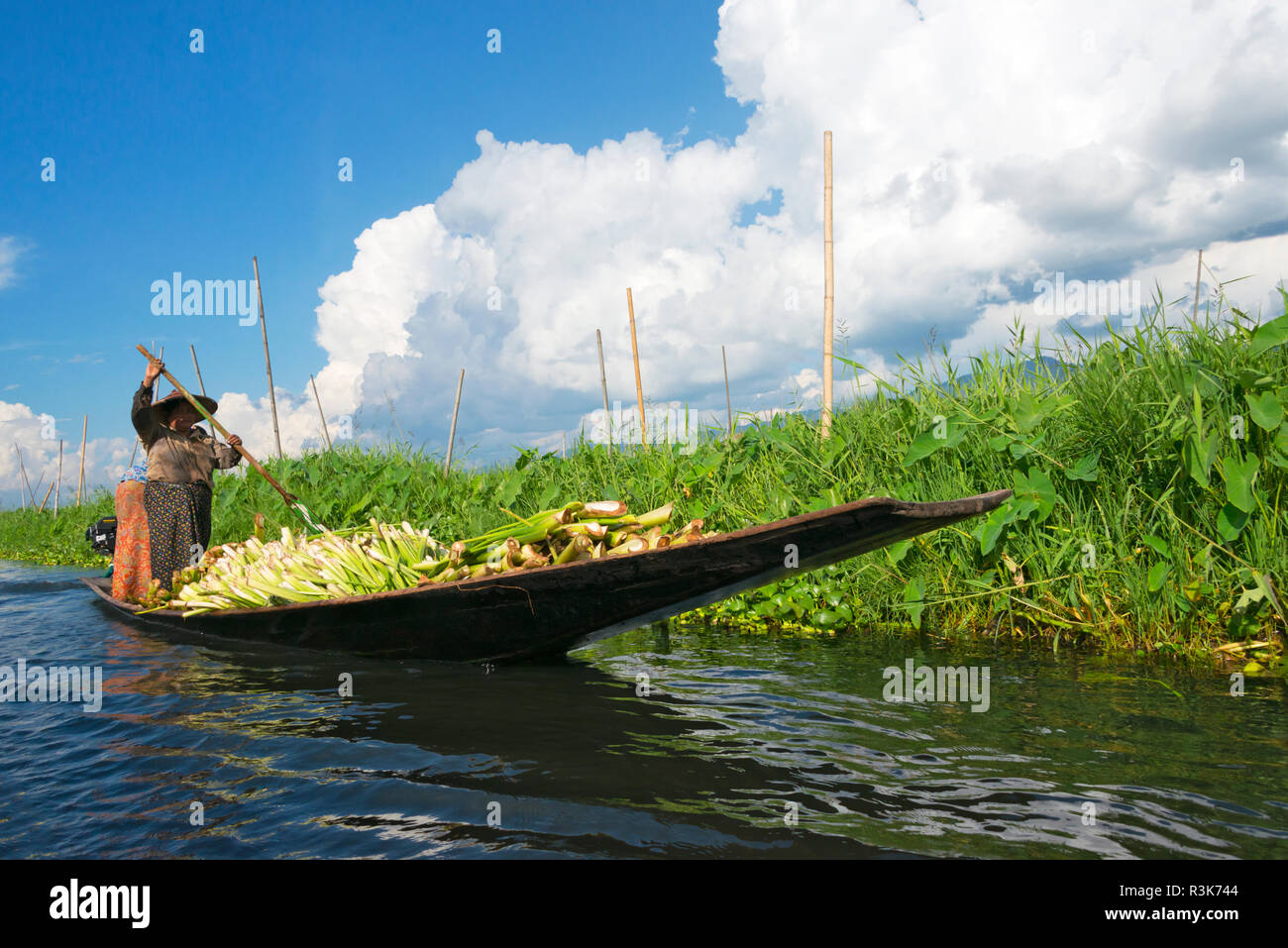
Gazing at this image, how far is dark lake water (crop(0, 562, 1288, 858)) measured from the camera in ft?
7.49

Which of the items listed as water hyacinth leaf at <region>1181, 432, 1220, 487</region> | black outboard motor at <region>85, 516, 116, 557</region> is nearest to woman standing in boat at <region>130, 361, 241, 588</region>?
black outboard motor at <region>85, 516, 116, 557</region>

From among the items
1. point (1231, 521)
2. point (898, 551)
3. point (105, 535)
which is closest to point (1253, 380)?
point (1231, 521)

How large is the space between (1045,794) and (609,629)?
7.16 ft

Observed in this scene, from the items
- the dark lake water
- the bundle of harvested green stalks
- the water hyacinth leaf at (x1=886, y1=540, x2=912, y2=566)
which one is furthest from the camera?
the water hyacinth leaf at (x1=886, y1=540, x2=912, y2=566)

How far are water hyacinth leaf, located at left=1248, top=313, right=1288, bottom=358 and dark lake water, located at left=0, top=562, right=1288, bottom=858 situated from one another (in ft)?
6.09

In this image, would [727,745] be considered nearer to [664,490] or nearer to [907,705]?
[907,705]

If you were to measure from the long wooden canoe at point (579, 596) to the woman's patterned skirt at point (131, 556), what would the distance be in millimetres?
2611

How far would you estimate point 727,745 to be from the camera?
3.12 meters

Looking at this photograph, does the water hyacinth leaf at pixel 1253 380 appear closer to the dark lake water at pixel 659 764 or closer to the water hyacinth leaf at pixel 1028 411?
the water hyacinth leaf at pixel 1028 411

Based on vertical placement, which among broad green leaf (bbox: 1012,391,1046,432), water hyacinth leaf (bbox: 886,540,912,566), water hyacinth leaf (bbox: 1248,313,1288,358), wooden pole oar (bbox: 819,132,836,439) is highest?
wooden pole oar (bbox: 819,132,836,439)

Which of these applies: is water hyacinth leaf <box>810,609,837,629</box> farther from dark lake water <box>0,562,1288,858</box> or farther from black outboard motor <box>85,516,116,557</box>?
black outboard motor <box>85,516,116,557</box>

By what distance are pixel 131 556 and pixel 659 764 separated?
665cm

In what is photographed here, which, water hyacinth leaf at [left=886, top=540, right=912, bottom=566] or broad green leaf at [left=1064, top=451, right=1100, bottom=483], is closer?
broad green leaf at [left=1064, top=451, right=1100, bottom=483]
